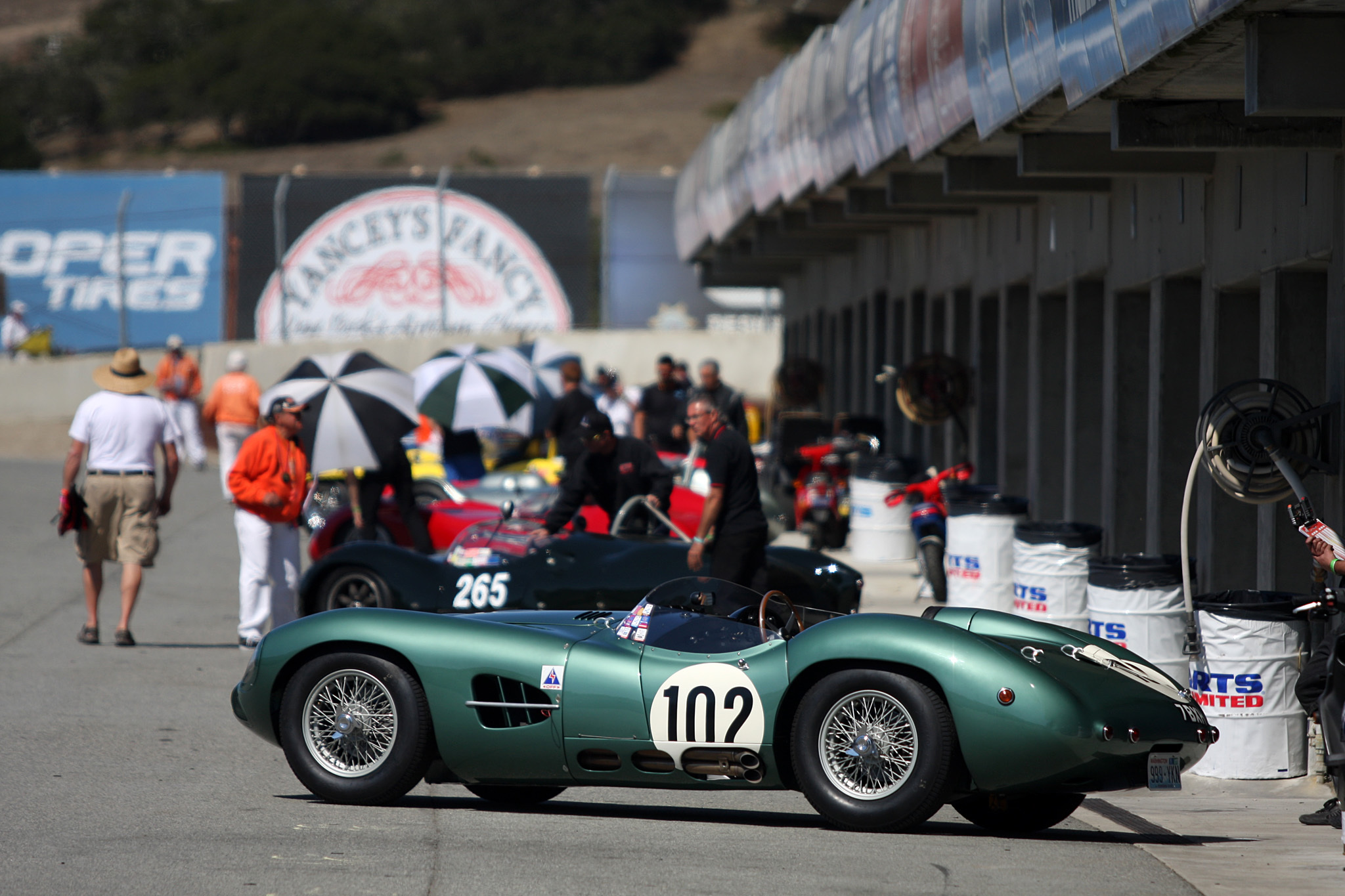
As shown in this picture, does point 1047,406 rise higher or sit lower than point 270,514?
higher

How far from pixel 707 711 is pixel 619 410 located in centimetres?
1678

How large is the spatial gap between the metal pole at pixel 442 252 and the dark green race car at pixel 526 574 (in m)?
22.4

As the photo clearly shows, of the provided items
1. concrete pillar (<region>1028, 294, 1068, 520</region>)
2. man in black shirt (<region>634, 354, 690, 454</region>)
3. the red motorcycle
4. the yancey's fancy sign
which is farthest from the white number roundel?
the yancey's fancy sign

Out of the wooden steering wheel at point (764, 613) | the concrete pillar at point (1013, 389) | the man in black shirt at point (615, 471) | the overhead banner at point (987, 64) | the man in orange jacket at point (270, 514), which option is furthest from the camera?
the concrete pillar at point (1013, 389)

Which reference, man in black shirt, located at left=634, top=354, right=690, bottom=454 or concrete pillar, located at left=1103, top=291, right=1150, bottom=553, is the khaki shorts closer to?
concrete pillar, located at left=1103, top=291, right=1150, bottom=553

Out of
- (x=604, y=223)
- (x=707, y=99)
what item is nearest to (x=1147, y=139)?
(x=604, y=223)

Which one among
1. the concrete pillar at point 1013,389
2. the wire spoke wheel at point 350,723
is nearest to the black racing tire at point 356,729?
the wire spoke wheel at point 350,723

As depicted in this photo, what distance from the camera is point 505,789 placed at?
7090 millimetres

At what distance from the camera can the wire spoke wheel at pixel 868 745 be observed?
6.21 meters

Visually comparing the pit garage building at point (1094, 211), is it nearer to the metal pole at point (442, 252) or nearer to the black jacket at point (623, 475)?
the black jacket at point (623, 475)

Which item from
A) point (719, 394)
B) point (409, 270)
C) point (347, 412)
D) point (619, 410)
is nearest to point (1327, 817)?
point (347, 412)

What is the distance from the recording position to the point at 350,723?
22.0 ft

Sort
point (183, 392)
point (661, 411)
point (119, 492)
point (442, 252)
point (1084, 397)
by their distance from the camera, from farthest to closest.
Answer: point (442, 252) < point (183, 392) < point (661, 411) < point (1084, 397) < point (119, 492)

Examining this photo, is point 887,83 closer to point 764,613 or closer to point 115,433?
point 115,433
